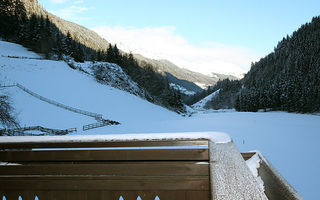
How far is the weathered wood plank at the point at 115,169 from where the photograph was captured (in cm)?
155

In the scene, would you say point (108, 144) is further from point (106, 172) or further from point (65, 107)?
point (65, 107)

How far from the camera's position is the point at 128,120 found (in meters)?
27.7

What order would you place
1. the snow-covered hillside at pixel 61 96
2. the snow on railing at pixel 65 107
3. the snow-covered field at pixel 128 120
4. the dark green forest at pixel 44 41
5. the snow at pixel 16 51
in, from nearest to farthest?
the snow-covered field at pixel 128 120 → the snow-covered hillside at pixel 61 96 → the snow on railing at pixel 65 107 → the snow at pixel 16 51 → the dark green forest at pixel 44 41

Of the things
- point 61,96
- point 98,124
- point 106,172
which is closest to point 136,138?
point 106,172

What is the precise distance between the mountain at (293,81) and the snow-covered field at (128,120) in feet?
69.2

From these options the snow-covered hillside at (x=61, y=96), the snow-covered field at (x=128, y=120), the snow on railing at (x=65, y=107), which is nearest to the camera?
the snow-covered field at (x=128, y=120)

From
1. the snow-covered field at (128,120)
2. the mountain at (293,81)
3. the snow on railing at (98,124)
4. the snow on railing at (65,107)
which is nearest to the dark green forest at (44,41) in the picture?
the snow-covered field at (128,120)

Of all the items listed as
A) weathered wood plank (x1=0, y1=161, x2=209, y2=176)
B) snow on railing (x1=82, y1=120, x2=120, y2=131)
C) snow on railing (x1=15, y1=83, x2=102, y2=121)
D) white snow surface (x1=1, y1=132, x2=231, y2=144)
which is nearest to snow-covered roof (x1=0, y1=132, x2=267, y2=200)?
white snow surface (x1=1, y1=132, x2=231, y2=144)

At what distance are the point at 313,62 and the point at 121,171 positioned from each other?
305ft

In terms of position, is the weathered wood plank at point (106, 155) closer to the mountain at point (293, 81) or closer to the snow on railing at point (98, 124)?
the snow on railing at point (98, 124)

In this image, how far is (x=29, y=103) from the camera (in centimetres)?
2505

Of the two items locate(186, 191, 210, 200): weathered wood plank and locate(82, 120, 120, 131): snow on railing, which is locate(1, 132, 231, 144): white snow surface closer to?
locate(186, 191, 210, 200): weathered wood plank

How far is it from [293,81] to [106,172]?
72.3 meters

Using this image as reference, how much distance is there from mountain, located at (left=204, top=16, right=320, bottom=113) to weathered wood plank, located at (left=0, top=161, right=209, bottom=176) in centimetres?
6014
